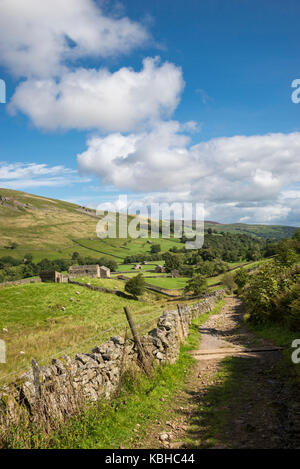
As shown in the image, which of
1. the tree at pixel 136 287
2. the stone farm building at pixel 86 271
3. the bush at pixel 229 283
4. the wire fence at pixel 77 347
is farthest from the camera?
the stone farm building at pixel 86 271

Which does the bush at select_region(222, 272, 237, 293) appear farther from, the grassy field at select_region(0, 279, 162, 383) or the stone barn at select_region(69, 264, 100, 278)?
the stone barn at select_region(69, 264, 100, 278)

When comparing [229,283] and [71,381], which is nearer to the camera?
[71,381]

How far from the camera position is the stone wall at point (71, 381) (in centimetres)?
630

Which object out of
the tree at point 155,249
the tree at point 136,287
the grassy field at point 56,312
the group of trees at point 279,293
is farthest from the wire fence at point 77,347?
the tree at point 155,249

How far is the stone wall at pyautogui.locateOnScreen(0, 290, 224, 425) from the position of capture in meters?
6.30

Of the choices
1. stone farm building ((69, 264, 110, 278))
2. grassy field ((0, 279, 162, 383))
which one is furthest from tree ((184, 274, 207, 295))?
stone farm building ((69, 264, 110, 278))

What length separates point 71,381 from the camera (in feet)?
23.9

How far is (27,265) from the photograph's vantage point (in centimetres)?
13388

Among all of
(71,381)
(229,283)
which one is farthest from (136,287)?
(71,381)

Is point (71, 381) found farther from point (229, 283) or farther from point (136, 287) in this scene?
point (229, 283)

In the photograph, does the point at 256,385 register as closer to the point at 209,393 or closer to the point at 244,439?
the point at 209,393

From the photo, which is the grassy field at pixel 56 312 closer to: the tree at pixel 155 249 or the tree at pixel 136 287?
the tree at pixel 136 287
